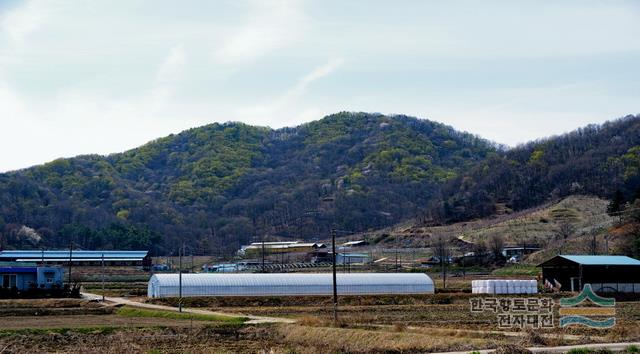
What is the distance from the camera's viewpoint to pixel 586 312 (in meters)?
45.1

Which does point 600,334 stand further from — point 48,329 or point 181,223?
point 181,223

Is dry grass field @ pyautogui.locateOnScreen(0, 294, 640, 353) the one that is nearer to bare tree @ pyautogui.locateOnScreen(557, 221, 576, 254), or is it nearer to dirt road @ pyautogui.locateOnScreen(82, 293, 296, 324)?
dirt road @ pyautogui.locateOnScreen(82, 293, 296, 324)

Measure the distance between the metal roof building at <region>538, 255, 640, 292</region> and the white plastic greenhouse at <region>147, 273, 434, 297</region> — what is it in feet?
38.0

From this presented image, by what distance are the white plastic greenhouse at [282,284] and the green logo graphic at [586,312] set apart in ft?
58.3

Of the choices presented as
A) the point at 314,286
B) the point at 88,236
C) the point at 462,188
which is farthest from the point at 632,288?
the point at 462,188

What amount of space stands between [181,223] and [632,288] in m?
114

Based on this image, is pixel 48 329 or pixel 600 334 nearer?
pixel 600 334

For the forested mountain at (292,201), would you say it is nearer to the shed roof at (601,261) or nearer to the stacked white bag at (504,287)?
the shed roof at (601,261)

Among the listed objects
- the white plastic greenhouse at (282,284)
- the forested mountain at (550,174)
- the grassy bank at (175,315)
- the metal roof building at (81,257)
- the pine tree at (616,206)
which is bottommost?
the grassy bank at (175,315)

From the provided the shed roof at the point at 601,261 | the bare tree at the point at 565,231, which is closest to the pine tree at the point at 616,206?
the bare tree at the point at 565,231

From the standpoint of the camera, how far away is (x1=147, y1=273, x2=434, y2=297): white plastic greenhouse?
205ft

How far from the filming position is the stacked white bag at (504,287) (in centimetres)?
6594

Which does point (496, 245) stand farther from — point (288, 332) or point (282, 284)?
point (288, 332)

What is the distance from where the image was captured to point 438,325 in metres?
39.2
